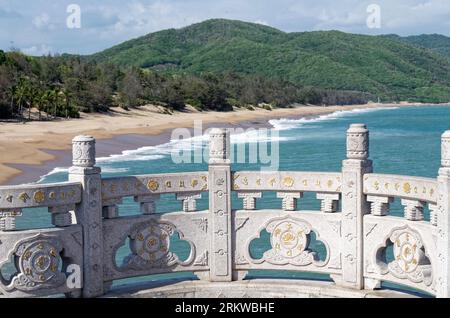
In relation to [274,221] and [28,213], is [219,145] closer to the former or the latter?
[274,221]

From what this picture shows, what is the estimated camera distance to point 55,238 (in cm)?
874

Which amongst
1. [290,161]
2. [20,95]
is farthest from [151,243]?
[20,95]

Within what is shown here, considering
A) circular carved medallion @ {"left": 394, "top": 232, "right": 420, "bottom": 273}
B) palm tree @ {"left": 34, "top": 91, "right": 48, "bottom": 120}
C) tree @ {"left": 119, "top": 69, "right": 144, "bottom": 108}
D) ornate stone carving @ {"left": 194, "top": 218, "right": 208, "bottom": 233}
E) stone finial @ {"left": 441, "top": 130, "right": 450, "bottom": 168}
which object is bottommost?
circular carved medallion @ {"left": 394, "top": 232, "right": 420, "bottom": 273}

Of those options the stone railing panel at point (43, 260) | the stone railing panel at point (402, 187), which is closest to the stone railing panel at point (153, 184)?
the stone railing panel at point (43, 260)

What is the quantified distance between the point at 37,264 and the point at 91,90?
5279cm

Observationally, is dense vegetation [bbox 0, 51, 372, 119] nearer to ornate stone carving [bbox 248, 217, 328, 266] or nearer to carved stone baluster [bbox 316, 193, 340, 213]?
ornate stone carving [bbox 248, 217, 328, 266]

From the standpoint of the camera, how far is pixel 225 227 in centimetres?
969

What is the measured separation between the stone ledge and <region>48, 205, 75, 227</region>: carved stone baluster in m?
1.11

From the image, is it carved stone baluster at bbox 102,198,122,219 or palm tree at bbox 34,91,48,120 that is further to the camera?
palm tree at bbox 34,91,48,120

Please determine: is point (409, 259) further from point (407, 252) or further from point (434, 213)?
point (434, 213)

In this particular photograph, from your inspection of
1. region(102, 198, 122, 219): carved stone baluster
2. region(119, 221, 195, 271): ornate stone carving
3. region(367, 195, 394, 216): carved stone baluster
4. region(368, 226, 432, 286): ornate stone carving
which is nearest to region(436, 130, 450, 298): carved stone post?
region(368, 226, 432, 286): ornate stone carving

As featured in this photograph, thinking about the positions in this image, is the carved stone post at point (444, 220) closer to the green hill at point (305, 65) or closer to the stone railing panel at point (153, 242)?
the stone railing panel at point (153, 242)

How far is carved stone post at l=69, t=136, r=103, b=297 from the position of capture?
8.92 meters

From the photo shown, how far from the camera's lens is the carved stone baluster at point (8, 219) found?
8.46m
